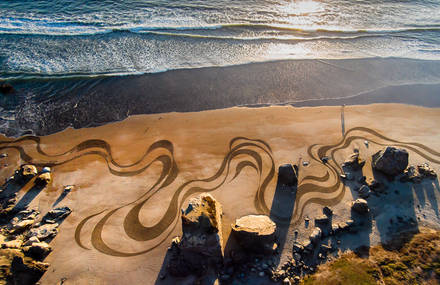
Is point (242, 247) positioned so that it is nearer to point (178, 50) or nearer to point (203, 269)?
point (203, 269)

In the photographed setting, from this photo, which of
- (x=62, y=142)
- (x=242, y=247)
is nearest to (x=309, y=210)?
(x=242, y=247)

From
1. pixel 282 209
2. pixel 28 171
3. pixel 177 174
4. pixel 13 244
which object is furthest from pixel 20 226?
pixel 282 209

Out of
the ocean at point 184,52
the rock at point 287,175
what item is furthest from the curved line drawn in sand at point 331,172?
the ocean at point 184,52

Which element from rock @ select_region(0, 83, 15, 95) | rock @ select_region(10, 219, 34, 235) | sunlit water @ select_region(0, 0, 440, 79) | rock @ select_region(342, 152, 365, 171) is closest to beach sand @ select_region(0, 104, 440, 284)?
rock @ select_region(342, 152, 365, 171)

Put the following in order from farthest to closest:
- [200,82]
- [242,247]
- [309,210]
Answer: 1. [200,82]
2. [309,210]
3. [242,247]

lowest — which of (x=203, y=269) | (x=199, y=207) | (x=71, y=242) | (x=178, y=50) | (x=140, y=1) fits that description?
(x=203, y=269)
